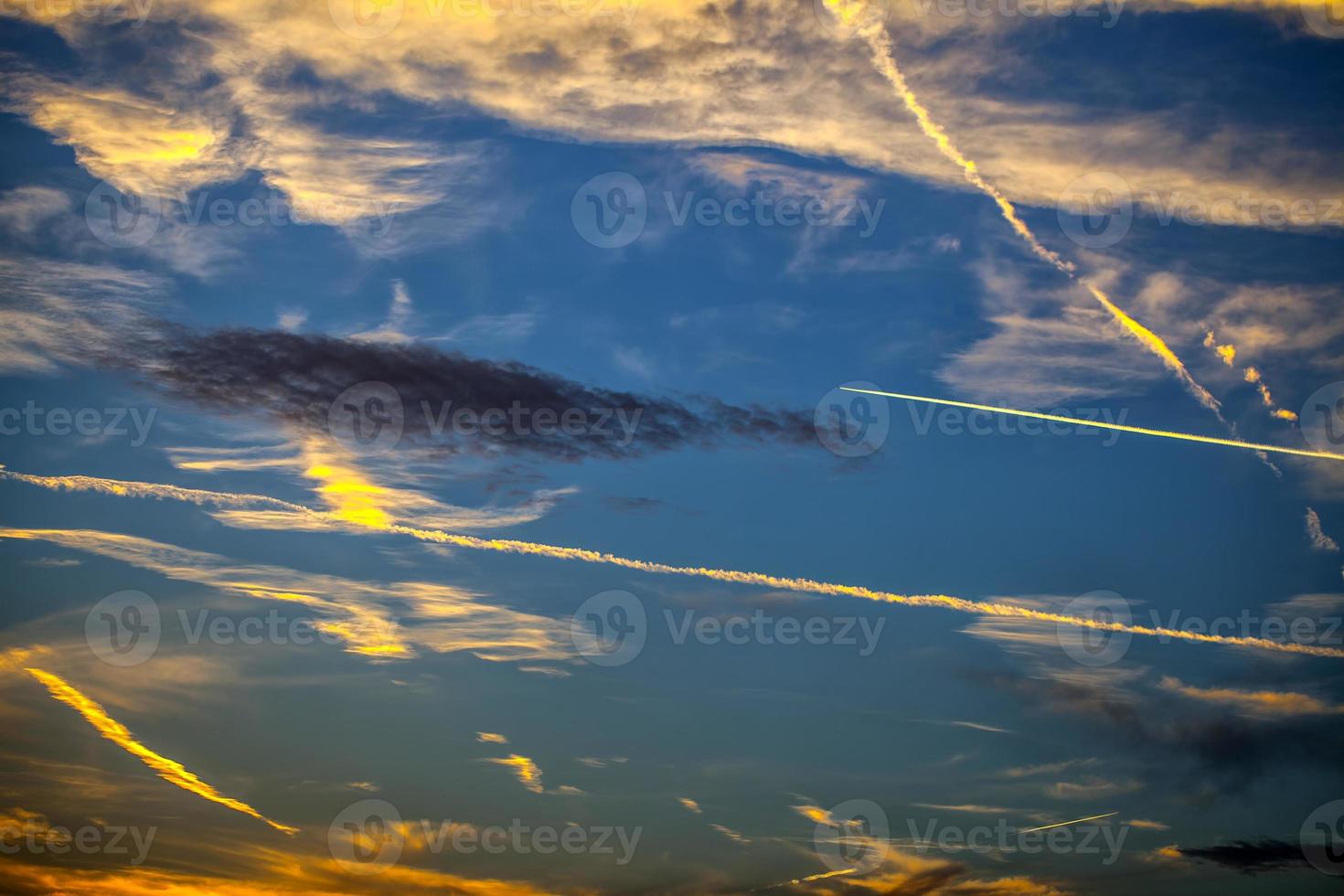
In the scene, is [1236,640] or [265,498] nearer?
[265,498]

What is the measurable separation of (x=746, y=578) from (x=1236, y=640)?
46.2 metres

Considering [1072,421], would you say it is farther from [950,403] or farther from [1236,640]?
[1236,640]

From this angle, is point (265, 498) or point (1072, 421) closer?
point (1072, 421)

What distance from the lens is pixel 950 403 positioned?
61125 mm

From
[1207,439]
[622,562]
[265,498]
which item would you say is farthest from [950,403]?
[265,498]

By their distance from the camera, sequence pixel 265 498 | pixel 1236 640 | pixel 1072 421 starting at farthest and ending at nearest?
pixel 1236 640, pixel 265 498, pixel 1072 421

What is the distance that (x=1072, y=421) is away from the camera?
5947 centimetres

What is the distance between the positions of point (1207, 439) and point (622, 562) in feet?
159

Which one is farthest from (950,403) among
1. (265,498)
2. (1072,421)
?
(265,498)

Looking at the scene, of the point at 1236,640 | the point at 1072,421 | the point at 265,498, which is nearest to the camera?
the point at 1072,421

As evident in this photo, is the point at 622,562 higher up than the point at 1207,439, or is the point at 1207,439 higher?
the point at 1207,439

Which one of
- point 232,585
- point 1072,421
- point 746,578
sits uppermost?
point 1072,421

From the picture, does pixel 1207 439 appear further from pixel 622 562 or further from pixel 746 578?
pixel 622 562

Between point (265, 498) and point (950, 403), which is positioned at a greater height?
point (950, 403)
